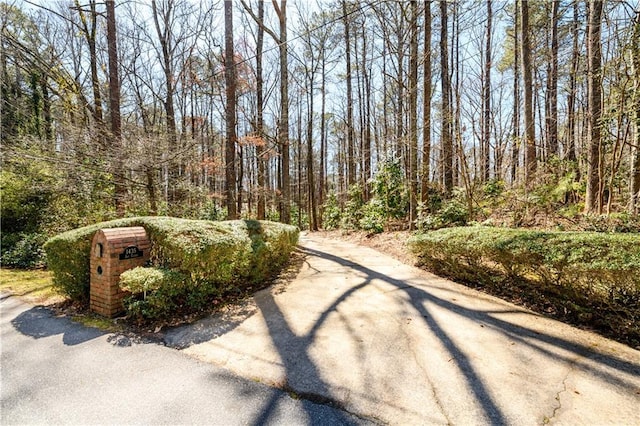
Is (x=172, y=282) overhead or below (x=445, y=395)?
overhead

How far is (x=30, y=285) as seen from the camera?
484 centimetres

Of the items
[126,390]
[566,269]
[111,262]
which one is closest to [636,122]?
[566,269]

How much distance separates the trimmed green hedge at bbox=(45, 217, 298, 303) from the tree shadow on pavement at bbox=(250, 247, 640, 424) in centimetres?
72

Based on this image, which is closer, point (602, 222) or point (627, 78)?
point (627, 78)

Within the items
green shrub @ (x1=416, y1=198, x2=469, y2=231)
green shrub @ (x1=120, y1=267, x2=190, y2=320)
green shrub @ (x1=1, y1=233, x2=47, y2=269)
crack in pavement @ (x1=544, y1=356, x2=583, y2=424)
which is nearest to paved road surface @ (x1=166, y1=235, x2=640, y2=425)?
crack in pavement @ (x1=544, y1=356, x2=583, y2=424)

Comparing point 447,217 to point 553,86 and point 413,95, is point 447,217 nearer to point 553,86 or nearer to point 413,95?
point 413,95

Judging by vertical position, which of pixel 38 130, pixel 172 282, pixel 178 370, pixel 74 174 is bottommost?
pixel 178 370

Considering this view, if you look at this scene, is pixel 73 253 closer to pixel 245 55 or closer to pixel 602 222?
pixel 602 222

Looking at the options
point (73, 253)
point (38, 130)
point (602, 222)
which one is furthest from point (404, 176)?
point (38, 130)

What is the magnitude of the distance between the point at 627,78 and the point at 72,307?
8720mm

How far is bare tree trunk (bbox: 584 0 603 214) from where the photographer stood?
517 cm

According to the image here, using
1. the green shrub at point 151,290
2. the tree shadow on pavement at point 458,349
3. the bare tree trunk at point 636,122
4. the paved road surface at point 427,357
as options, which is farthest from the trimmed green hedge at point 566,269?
the green shrub at point 151,290

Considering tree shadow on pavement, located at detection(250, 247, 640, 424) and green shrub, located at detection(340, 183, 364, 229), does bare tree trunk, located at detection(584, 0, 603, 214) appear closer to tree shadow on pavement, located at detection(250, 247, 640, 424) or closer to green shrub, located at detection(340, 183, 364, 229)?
tree shadow on pavement, located at detection(250, 247, 640, 424)

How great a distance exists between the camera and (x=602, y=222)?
4.67 m
